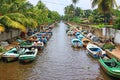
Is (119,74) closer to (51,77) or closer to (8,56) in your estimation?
(51,77)

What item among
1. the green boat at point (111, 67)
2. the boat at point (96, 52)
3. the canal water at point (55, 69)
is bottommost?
the canal water at point (55, 69)

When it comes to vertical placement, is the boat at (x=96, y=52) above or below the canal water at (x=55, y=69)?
above

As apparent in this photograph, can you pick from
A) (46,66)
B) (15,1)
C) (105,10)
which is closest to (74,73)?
(46,66)

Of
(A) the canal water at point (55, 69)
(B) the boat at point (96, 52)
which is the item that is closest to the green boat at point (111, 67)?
(A) the canal water at point (55, 69)

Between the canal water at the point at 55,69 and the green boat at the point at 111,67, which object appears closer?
the green boat at the point at 111,67

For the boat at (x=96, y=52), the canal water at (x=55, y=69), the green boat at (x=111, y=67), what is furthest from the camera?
the boat at (x=96, y=52)

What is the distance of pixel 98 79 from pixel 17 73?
7953mm

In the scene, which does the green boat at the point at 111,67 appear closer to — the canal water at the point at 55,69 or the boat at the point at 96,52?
the canal water at the point at 55,69

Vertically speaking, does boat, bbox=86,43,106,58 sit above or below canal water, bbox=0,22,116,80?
above

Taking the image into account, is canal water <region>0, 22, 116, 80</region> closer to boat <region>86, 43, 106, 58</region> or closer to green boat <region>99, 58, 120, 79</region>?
boat <region>86, 43, 106, 58</region>

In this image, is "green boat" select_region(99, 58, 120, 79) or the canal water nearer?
"green boat" select_region(99, 58, 120, 79)

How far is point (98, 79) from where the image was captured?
900 inches

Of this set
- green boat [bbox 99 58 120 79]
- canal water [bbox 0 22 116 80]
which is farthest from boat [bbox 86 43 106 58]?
green boat [bbox 99 58 120 79]

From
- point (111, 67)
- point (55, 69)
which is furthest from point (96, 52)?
point (111, 67)
